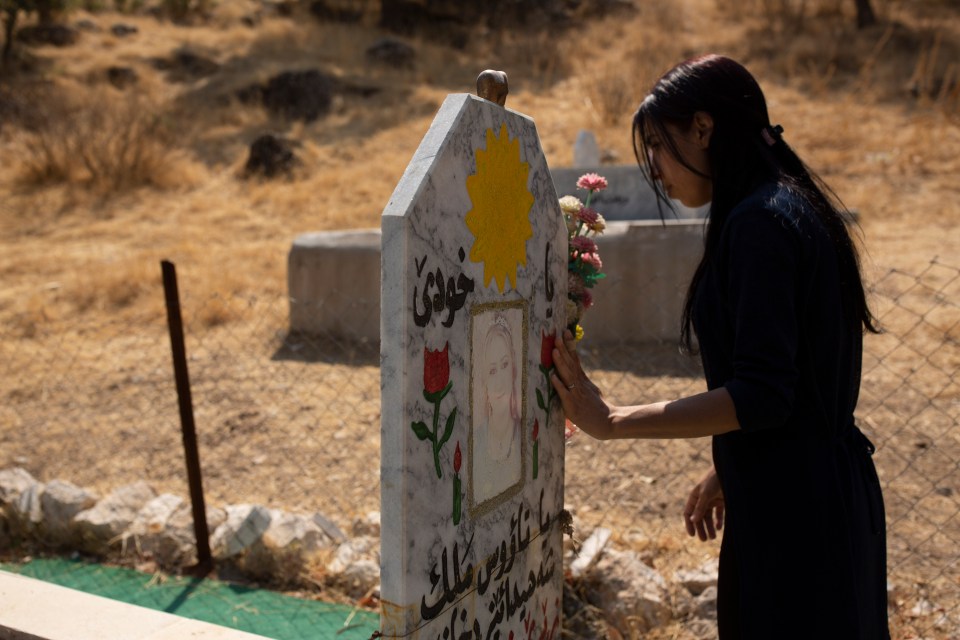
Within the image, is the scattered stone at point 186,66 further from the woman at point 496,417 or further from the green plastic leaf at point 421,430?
the green plastic leaf at point 421,430

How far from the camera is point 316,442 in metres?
4.96

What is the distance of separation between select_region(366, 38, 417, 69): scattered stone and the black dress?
1754cm

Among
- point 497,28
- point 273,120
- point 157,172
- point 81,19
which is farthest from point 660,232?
point 81,19

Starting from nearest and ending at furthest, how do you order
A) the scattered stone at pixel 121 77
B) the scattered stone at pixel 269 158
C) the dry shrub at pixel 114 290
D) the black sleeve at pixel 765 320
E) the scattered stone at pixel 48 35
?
the black sleeve at pixel 765 320 < the dry shrub at pixel 114 290 < the scattered stone at pixel 269 158 < the scattered stone at pixel 121 77 < the scattered stone at pixel 48 35

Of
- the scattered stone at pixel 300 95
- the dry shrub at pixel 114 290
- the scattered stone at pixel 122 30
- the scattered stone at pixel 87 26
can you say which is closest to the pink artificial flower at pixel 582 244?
the dry shrub at pixel 114 290

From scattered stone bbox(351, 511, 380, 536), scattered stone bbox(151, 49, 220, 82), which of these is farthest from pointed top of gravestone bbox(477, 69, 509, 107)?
scattered stone bbox(151, 49, 220, 82)

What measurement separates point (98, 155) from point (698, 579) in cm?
1167

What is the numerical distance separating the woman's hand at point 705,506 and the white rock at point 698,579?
3.23ft

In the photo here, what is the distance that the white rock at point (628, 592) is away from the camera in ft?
9.30

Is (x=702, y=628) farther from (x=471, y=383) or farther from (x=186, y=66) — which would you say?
(x=186, y=66)

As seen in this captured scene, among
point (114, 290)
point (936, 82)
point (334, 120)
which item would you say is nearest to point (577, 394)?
point (114, 290)

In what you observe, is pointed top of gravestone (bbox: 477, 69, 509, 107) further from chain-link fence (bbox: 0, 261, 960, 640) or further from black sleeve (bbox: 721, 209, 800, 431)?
chain-link fence (bbox: 0, 261, 960, 640)

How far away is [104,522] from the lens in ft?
12.3

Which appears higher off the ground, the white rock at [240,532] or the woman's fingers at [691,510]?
the woman's fingers at [691,510]
